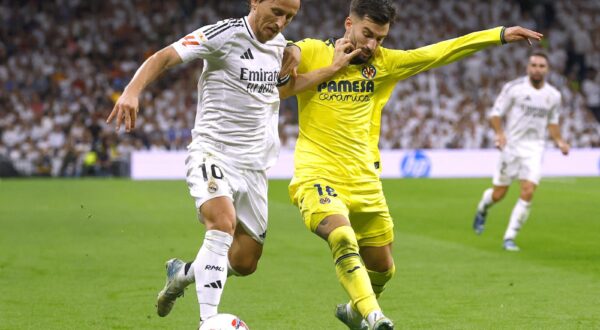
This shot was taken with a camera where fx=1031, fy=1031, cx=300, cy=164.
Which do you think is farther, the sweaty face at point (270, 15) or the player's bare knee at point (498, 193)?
the player's bare knee at point (498, 193)

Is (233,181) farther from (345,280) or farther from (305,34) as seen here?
(305,34)

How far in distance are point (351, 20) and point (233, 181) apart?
149cm

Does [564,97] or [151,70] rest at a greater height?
[151,70]

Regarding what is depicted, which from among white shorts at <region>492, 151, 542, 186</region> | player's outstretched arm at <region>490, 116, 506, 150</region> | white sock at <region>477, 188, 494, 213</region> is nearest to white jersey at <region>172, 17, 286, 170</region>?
player's outstretched arm at <region>490, 116, 506, 150</region>

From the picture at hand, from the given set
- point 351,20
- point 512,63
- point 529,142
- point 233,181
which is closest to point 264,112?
point 233,181

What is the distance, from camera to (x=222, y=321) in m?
5.82

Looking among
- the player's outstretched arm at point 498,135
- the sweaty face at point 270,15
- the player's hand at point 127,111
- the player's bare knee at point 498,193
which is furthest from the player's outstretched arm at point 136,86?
the player's bare knee at point 498,193

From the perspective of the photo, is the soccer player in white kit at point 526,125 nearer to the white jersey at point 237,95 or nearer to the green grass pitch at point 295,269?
the green grass pitch at point 295,269

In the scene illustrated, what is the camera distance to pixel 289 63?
22.5 ft

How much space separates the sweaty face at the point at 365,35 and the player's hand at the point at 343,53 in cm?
5

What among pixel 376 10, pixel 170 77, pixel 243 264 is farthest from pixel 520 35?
pixel 170 77

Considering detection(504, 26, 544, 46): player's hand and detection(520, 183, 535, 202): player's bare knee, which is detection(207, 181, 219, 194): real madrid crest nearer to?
detection(504, 26, 544, 46): player's hand

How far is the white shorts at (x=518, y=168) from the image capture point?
43.6 feet

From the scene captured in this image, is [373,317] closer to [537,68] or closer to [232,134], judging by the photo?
[232,134]
